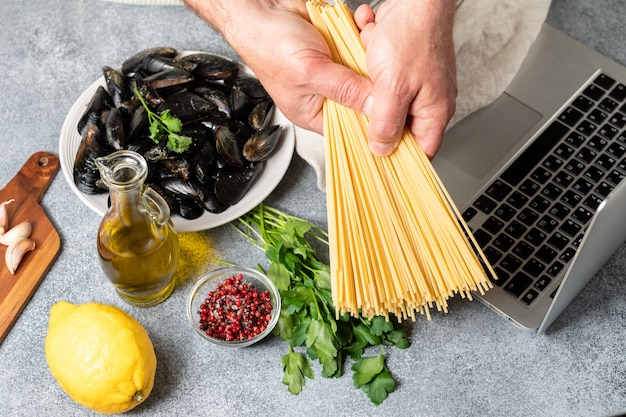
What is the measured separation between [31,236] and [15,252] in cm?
5

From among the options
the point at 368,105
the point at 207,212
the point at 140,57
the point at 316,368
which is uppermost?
the point at 368,105

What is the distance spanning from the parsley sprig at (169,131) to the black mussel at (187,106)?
0.01 meters

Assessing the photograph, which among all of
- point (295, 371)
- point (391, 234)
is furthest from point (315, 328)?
point (391, 234)

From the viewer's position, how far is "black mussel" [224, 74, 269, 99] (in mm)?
1334

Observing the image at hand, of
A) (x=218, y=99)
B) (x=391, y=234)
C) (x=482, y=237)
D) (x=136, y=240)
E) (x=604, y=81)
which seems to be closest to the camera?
(x=391, y=234)

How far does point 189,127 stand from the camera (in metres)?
1.28

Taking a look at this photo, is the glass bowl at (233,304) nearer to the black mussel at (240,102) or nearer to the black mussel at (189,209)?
the black mussel at (189,209)

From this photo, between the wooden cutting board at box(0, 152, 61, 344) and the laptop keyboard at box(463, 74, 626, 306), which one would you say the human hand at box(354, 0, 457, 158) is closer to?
the laptop keyboard at box(463, 74, 626, 306)

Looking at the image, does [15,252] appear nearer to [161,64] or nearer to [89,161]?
[89,161]

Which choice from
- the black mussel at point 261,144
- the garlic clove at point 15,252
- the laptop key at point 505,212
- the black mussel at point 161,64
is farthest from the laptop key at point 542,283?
the garlic clove at point 15,252

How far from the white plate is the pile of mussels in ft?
0.04

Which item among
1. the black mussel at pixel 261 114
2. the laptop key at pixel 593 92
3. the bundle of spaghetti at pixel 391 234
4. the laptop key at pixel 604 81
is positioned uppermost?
the bundle of spaghetti at pixel 391 234

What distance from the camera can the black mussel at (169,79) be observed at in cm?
131

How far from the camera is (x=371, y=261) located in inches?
38.5
